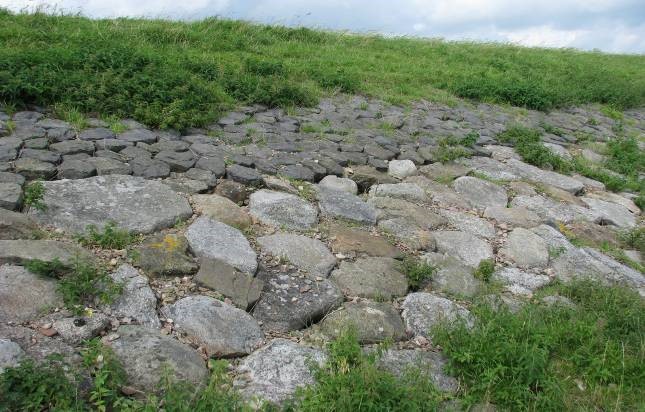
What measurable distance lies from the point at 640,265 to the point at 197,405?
420 centimetres

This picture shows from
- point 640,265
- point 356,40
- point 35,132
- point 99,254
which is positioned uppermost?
point 356,40

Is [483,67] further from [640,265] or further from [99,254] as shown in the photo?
[99,254]

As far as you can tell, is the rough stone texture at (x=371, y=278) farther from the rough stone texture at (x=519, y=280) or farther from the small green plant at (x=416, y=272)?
the rough stone texture at (x=519, y=280)

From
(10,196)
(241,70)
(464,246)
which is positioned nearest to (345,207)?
(464,246)

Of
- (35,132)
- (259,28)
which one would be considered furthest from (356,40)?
(35,132)

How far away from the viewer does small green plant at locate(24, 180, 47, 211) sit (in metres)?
3.82

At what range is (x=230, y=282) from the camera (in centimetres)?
355

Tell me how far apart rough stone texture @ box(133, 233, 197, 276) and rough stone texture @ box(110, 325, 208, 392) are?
574 millimetres

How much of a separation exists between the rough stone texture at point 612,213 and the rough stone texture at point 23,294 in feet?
17.2

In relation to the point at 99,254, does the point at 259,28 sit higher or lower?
higher

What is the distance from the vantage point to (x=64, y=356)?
2637 millimetres

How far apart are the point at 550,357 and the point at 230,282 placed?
202cm

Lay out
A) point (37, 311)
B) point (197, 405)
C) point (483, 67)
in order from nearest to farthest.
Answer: point (197, 405) < point (37, 311) < point (483, 67)

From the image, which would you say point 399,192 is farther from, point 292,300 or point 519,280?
point 292,300
